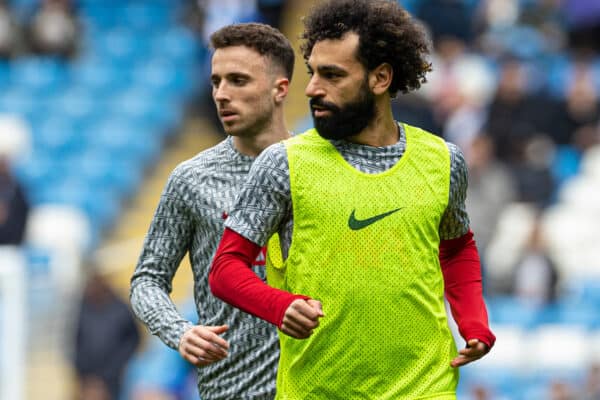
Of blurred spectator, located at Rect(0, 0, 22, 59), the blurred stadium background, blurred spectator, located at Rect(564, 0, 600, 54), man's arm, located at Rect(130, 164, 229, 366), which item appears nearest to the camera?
man's arm, located at Rect(130, 164, 229, 366)

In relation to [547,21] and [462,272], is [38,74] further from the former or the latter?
[462,272]

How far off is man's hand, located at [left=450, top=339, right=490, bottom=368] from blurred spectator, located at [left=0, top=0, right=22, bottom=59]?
12609 millimetres

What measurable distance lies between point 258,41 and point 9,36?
463 inches

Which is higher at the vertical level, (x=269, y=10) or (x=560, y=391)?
(x=269, y=10)

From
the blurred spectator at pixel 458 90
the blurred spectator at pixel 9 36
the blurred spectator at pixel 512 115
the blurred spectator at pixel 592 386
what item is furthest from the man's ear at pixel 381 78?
the blurred spectator at pixel 9 36

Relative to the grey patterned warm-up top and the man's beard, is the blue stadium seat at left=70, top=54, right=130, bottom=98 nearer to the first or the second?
the grey patterned warm-up top

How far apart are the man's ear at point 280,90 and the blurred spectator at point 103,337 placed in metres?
5.96

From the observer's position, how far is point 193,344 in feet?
15.1

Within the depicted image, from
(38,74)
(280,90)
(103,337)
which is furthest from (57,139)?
(280,90)

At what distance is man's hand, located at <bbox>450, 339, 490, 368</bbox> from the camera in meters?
4.66

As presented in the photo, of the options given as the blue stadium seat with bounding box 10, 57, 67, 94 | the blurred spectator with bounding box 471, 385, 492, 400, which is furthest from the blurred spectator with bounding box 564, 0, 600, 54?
the blurred spectator with bounding box 471, 385, 492, 400

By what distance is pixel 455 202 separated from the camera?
188 inches

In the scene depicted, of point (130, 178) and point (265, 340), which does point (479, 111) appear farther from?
point (265, 340)

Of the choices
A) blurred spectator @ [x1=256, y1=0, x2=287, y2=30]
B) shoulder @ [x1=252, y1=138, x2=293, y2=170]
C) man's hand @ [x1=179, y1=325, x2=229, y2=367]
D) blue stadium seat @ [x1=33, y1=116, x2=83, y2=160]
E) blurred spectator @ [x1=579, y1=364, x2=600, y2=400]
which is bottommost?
man's hand @ [x1=179, y1=325, x2=229, y2=367]
